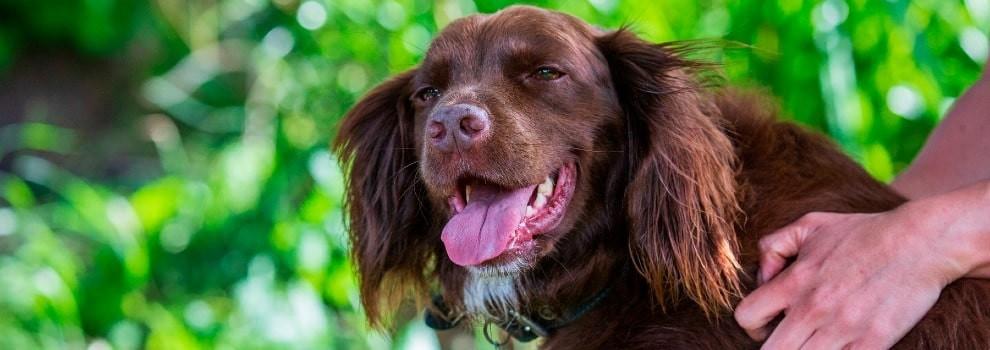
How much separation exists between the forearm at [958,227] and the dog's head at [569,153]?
44 centimetres

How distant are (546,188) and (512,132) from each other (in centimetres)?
21

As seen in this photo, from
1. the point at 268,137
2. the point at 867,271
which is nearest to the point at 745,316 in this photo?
the point at 867,271

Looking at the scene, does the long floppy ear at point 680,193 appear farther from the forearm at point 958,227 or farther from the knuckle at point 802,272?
the forearm at point 958,227

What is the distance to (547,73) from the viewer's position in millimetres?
2955

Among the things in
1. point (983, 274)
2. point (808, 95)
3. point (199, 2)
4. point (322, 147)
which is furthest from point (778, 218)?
point (199, 2)

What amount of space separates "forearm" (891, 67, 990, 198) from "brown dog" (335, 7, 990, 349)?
42cm

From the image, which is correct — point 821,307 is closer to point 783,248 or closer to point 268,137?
point 783,248

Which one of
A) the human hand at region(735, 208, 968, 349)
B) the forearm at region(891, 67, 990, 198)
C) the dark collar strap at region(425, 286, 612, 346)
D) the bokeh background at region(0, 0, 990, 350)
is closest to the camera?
the human hand at region(735, 208, 968, 349)

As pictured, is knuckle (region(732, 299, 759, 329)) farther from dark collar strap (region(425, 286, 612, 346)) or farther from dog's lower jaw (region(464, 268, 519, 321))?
dog's lower jaw (region(464, 268, 519, 321))

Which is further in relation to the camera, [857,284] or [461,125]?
[461,125]

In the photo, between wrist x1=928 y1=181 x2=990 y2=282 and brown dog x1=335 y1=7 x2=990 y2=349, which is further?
brown dog x1=335 y1=7 x2=990 y2=349

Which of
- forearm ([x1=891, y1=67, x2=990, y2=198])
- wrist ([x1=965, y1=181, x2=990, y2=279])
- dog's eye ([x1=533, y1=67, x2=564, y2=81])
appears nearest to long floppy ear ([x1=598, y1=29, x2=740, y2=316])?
dog's eye ([x1=533, y1=67, x2=564, y2=81])

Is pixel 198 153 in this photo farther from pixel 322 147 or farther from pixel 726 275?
pixel 726 275

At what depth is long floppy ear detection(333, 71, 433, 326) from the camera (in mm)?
3275
